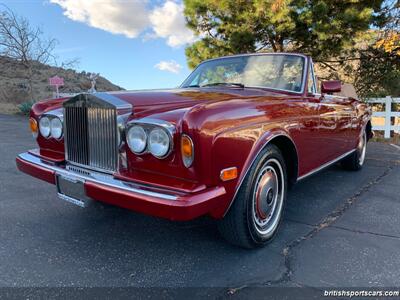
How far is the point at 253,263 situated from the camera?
267 cm

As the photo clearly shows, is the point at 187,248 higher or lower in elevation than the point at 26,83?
lower

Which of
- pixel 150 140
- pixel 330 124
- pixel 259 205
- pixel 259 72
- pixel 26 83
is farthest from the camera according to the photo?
pixel 26 83

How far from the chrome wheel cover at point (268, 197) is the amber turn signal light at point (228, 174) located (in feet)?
1.03

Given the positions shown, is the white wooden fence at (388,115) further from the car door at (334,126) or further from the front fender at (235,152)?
the front fender at (235,152)

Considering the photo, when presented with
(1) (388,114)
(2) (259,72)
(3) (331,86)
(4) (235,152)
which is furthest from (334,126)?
(1) (388,114)

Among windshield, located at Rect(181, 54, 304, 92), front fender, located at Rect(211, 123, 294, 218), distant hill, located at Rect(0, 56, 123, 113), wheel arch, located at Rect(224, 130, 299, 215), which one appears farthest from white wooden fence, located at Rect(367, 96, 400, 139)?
distant hill, located at Rect(0, 56, 123, 113)

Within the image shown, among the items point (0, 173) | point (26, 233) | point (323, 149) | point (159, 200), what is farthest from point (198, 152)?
point (0, 173)

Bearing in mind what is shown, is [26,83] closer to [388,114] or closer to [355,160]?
[388,114]

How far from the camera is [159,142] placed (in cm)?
237

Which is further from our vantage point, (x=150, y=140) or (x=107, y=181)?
(x=107, y=181)

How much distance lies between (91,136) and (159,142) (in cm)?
71

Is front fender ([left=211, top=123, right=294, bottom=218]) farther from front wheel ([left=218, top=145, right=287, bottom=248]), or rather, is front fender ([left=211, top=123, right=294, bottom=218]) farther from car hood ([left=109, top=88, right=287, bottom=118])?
car hood ([left=109, top=88, right=287, bottom=118])

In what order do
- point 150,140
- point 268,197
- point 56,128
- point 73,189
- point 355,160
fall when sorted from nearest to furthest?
point 150,140 < point 73,189 < point 268,197 < point 56,128 < point 355,160

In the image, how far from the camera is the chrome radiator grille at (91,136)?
2.62 meters
